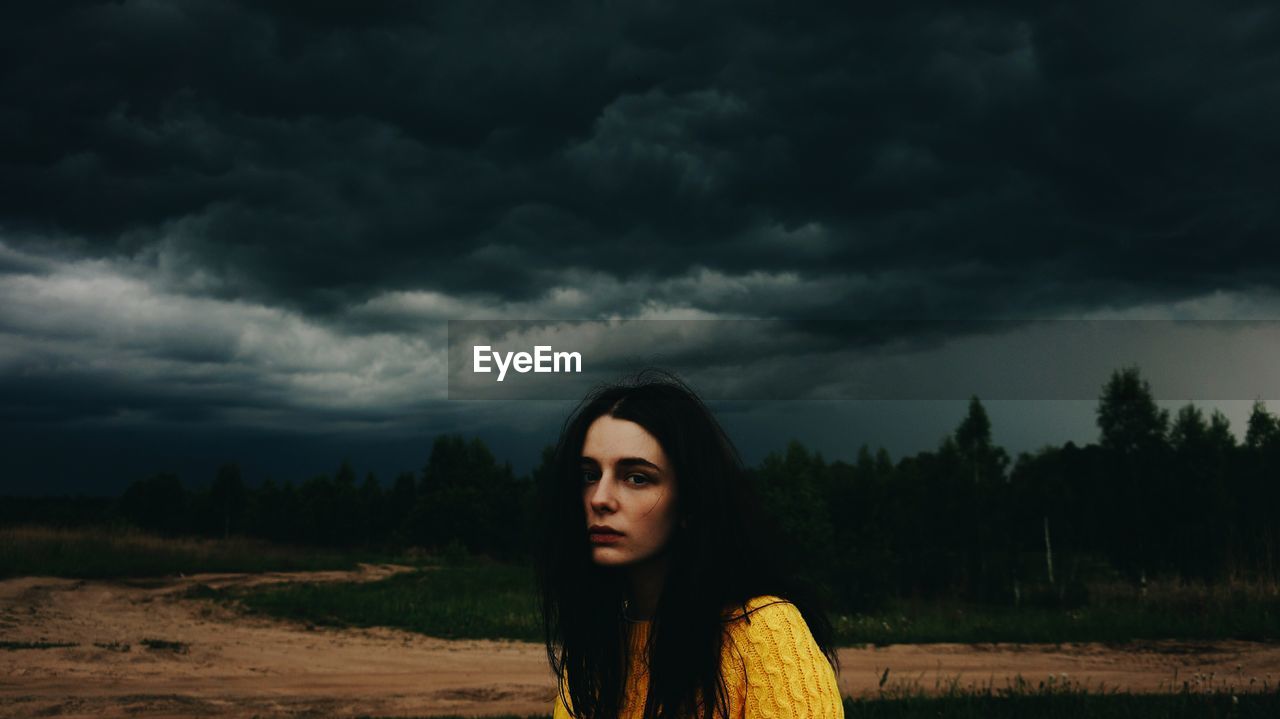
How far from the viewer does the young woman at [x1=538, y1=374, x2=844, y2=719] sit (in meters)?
1.99

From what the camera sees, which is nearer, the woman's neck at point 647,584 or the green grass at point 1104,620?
the woman's neck at point 647,584

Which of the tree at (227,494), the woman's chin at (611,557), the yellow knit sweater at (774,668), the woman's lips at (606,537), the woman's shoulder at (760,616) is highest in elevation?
the woman's lips at (606,537)

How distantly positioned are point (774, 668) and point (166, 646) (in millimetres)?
15187

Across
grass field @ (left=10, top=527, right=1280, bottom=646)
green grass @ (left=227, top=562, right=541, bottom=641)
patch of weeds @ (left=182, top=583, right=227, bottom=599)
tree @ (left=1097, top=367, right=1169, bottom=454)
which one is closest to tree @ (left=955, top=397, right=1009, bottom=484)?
tree @ (left=1097, top=367, right=1169, bottom=454)

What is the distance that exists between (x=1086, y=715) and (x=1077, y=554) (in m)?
29.7

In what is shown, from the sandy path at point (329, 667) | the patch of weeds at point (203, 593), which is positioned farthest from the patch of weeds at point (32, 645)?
the patch of weeds at point (203, 593)

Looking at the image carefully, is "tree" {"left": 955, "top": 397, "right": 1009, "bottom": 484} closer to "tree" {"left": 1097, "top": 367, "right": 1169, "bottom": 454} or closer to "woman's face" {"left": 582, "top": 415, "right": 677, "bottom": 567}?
"tree" {"left": 1097, "top": 367, "right": 1169, "bottom": 454}

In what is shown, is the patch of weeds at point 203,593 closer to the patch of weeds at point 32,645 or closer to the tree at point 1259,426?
the patch of weeds at point 32,645

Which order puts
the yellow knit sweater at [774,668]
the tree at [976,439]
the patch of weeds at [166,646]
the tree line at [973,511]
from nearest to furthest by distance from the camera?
the yellow knit sweater at [774,668] → the patch of weeds at [166,646] → the tree line at [973,511] → the tree at [976,439]

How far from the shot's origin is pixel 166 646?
14289 millimetres

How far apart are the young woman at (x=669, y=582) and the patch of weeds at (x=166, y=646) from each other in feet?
46.1

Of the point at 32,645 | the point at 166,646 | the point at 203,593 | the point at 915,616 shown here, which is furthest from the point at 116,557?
the point at 915,616

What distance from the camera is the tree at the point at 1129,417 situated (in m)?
29.7

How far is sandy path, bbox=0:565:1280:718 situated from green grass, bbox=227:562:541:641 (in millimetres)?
771
